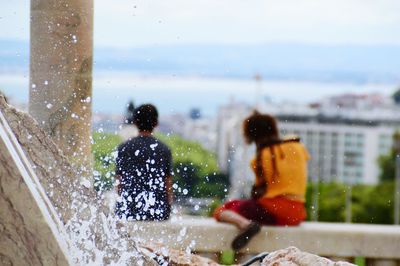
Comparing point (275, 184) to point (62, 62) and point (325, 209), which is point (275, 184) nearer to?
point (62, 62)

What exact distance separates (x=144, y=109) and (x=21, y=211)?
2.58 meters

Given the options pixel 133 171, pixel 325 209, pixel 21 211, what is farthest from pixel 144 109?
pixel 325 209

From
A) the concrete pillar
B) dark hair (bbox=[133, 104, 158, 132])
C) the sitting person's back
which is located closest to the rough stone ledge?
the sitting person's back

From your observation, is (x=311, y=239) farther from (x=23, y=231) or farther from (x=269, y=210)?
(x=23, y=231)

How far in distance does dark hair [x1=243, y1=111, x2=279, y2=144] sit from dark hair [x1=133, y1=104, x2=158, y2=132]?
0.64m

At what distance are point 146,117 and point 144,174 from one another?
36cm

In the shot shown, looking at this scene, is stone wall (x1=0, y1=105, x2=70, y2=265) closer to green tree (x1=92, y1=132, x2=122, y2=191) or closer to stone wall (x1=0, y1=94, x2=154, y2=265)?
stone wall (x1=0, y1=94, x2=154, y2=265)

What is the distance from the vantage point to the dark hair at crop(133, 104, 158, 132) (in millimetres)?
5922

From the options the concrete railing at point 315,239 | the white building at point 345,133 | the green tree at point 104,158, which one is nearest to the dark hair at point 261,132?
the concrete railing at point 315,239

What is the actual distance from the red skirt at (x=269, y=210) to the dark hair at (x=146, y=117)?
0.64 meters

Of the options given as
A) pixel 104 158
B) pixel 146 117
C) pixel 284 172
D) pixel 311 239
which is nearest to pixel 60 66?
pixel 104 158

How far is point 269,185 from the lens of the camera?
20.2 ft

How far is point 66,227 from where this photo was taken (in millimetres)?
3918

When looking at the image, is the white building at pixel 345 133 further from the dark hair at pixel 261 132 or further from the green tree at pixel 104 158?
the green tree at pixel 104 158
